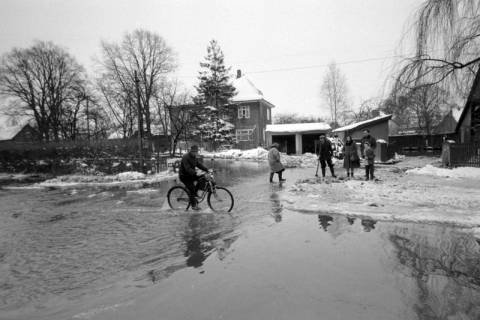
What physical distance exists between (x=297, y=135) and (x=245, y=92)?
490 inches

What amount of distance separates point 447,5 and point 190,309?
11065 millimetres

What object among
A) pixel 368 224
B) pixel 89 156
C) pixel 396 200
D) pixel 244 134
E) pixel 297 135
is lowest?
pixel 368 224

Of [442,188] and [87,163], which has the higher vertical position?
[87,163]

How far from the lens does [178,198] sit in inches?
338

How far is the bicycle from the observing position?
836cm

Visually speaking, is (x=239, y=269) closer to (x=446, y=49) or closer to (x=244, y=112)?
(x=446, y=49)

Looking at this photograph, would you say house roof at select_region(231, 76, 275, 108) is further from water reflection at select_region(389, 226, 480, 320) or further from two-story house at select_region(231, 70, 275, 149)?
water reflection at select_region(389, 226, 480, 320)

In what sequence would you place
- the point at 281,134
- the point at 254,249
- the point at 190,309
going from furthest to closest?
1. the point at 281,134
2. the point at 254,249
3. the point at 190,309

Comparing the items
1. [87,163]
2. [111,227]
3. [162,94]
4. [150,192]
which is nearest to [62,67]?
[162,94]

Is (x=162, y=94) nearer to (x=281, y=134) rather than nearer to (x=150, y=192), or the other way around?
(x=281, y=134)

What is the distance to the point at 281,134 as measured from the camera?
37.8 metres

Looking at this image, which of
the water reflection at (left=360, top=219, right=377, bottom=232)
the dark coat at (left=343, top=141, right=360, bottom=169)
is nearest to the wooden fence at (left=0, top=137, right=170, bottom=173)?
the dark coat at (left=343, top=141, right=360, bottom=169)

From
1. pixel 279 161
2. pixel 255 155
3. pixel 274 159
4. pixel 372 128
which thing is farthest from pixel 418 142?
pixel 274 159

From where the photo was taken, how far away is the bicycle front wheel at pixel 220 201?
8.26 meters
